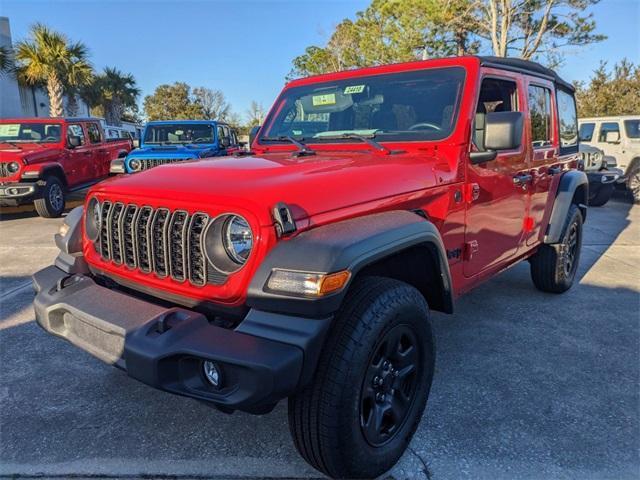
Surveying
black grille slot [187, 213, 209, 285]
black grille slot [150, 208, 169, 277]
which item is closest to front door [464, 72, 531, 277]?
black grille slot [187, 213, 209, 285]

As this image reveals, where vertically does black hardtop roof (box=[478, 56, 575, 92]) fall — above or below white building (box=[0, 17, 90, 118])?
below

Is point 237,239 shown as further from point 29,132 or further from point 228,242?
point 29,132

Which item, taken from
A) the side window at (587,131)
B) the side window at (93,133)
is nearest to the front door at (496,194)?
the side window at (93,133)

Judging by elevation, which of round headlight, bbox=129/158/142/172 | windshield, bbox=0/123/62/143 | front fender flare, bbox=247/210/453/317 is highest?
windshield, bbox=0/123/62/143

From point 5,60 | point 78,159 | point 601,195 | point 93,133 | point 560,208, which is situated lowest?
point 601,195

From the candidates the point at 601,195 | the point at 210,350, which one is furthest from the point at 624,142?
the point at 210,350

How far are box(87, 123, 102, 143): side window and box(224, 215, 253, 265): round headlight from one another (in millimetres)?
9993

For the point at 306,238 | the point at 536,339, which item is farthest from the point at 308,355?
the point at 536,339

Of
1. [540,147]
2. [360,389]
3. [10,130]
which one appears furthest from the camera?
[10,130]

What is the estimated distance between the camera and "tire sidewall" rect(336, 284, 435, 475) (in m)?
1.87

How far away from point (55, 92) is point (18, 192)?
1566cm

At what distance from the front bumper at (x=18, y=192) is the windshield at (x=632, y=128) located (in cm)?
1282

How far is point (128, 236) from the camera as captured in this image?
7.66ft

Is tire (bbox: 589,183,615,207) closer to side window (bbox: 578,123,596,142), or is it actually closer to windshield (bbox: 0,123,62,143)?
side window (bbox: 578,123,596,142)
